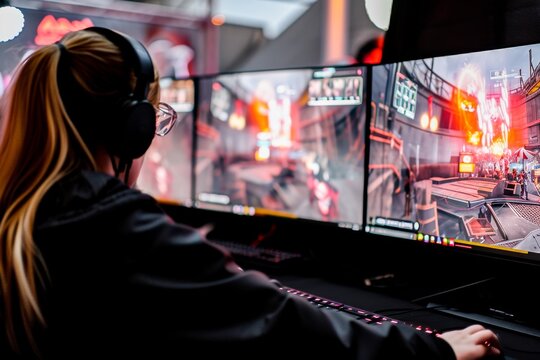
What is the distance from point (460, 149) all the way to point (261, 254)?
2.25 feet

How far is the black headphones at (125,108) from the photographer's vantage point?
0.72 meters

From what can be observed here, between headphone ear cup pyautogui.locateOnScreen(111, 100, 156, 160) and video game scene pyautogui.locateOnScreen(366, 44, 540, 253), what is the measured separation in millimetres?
720

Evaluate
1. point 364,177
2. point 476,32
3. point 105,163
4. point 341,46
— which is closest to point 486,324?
point 364,177

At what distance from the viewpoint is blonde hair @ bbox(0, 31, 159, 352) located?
671 millimetres

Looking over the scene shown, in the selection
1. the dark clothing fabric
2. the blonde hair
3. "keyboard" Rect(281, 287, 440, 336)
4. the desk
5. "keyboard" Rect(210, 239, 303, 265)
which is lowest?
Answer: the desk

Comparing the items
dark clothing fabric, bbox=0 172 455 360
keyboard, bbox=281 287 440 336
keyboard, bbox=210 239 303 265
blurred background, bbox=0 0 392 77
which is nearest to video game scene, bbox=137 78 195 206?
keyboard, bbox=210 239 303 265

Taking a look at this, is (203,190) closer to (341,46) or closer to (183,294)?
(183,294)

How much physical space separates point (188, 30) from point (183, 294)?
3.64 meters

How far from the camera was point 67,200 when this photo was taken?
0.67 metres

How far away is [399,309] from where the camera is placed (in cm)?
121

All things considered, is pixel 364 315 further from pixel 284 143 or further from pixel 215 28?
pixel 215 28

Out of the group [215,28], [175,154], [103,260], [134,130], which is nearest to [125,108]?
[134,130]

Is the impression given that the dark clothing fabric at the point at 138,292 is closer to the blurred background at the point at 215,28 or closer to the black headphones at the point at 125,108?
the black headphones at the point at 125,108

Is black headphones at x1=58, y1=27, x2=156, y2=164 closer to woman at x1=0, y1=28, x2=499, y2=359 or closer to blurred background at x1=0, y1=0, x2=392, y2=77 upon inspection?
woman at x1=0, y1=28, x2=499, y2=359
